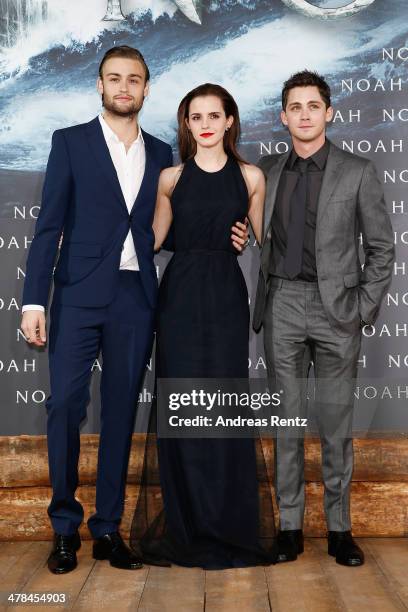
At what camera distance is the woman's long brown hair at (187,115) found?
345 centimetres

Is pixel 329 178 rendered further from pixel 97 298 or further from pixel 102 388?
pixel 102 388

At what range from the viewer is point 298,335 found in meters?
3.42

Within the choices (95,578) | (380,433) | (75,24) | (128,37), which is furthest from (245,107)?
(95,578)

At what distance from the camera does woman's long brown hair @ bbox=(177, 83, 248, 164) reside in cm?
345

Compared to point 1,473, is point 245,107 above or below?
above

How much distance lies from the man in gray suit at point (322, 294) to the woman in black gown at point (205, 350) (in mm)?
123

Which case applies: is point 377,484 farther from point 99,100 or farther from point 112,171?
point 99,100

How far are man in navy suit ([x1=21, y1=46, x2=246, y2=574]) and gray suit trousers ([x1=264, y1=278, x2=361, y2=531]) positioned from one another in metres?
0.37

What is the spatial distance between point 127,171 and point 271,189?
60 centimetres

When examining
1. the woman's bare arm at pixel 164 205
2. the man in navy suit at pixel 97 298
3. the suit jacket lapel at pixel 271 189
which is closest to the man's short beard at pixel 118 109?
the man in navy suit at pixel 97 298

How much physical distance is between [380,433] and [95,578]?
153cm

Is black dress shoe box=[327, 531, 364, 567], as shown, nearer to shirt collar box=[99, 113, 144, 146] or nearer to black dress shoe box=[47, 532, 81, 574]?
black dress shoe box=[47, 532, 81, 574]

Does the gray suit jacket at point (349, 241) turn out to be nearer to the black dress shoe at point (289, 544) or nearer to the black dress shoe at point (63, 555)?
the black dress shoe at point (289, 544)

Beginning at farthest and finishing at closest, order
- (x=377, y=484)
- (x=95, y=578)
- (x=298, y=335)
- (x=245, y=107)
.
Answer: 1. (x=245, y=107)
2. (x=377, y=484)
3. (x=298, y=335)
4. (x=95, y=578)
